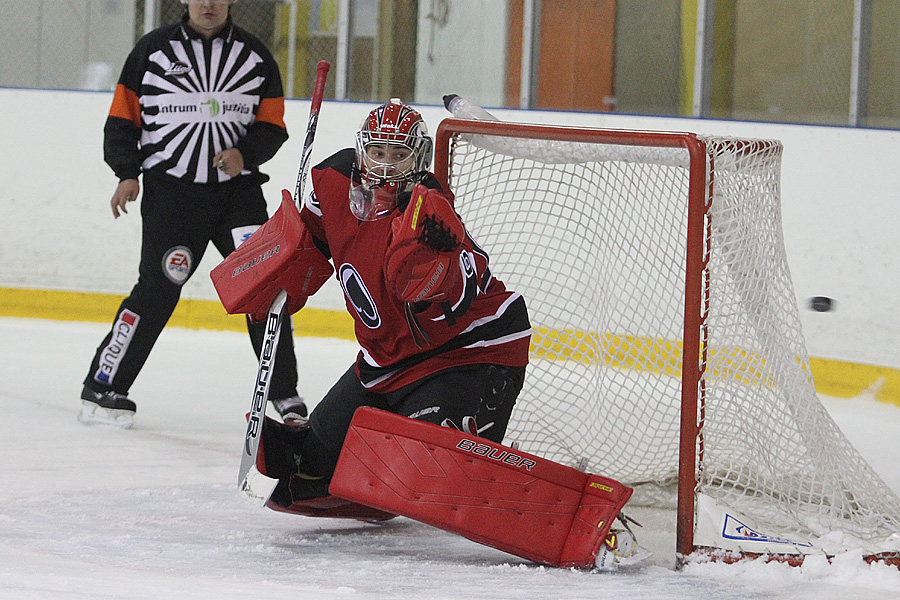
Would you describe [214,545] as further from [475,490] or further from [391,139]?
[391,139]

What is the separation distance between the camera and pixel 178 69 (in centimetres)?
305

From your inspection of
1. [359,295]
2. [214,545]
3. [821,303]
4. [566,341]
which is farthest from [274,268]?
[821,303]

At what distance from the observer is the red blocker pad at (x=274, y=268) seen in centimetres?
208

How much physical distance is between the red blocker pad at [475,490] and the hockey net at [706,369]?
0.17m

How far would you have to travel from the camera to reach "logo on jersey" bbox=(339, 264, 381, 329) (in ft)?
6.70

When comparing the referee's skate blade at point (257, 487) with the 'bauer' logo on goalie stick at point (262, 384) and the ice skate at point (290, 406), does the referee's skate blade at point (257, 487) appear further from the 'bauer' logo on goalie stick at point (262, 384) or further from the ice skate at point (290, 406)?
the ice skate at point (290, 406)

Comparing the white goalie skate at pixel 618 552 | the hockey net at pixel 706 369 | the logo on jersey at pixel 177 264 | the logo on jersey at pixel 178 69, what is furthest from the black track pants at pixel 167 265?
the white goalie skate at pixel 618 552

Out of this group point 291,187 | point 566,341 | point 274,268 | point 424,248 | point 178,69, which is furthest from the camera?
point 291,187

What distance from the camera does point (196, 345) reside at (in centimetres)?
439

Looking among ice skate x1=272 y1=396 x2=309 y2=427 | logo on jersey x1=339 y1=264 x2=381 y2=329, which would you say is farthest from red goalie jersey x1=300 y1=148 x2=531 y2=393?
ice skate x1=272 y1=396 x2=309 y2=427

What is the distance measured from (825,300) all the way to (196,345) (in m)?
2.35

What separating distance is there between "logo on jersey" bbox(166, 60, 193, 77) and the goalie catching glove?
1.42 meters

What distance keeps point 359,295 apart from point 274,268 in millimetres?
167

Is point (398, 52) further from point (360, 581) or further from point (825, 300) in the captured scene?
point (360, 581)
